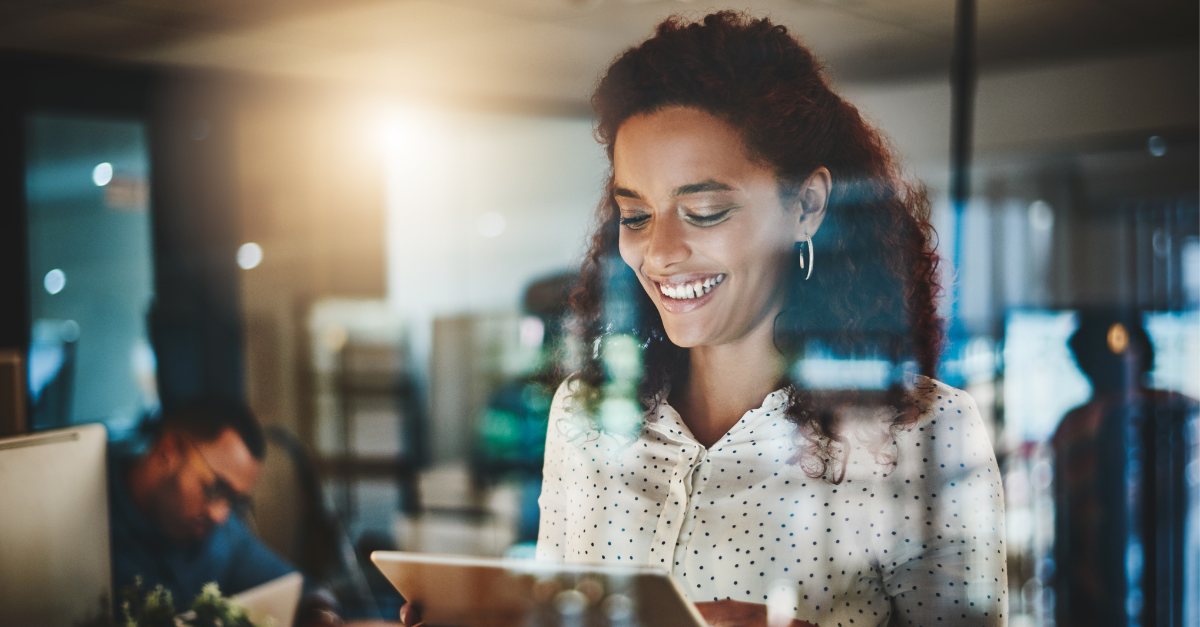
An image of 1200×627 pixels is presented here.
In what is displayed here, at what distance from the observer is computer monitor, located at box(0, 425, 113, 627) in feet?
4.43

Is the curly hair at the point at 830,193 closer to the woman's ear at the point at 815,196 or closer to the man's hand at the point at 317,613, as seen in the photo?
the woman's ear at the point at 815,196

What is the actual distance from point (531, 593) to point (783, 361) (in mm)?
593

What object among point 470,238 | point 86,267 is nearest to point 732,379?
point 470,238

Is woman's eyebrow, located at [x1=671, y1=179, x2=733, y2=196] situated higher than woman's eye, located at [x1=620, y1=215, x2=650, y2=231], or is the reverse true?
woman's eyebrow, located at [x1=671, y1=179, x2=733, y2=196]

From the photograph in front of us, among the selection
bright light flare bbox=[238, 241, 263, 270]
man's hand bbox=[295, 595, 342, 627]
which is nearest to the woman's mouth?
man's hand bbox=[295, 595, 342, 627]

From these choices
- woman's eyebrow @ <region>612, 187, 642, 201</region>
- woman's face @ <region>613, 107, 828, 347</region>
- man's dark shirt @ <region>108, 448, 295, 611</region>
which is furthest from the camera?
man's dark shirt @ <region>108, 448, 295, 611</region>

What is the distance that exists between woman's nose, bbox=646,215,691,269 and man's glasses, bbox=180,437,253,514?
4.77ft

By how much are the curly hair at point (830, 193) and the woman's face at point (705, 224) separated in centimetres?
3

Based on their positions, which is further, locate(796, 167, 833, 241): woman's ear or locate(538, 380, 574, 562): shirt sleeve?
locate(538, 380, 574, 562): shirt sleeve

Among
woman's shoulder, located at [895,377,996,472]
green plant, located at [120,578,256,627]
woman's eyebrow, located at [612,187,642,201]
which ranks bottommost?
green plant, located at [120,578,256,627]

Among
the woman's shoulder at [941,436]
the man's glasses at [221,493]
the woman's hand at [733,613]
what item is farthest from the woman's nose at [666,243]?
the man's glasses at [221,493]

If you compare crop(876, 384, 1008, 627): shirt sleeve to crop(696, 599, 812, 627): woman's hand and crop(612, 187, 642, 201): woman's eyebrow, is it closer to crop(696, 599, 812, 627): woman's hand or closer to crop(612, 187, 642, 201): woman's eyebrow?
crop(696, 599, 812, 627): woman's hand

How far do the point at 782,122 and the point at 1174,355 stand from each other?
3.47 ft

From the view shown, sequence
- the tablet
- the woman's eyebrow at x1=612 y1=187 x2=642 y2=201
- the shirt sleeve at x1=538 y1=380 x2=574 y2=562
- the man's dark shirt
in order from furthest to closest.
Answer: the man's dark shirt → the shirt sleeve at x1=538 y1=380 x2=574 y2=562 → the woman's eyebrow at x1=612 y1=187 x2=642 y2=201 → the tablet
